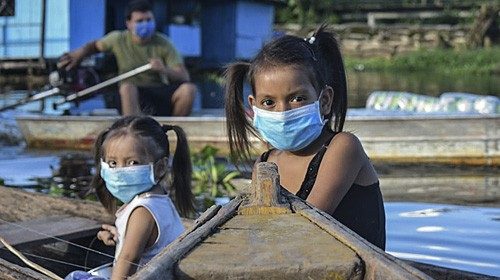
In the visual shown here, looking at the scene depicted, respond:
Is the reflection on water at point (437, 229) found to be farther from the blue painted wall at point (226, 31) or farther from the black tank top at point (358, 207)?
the blue painted wall at point (226, 31)

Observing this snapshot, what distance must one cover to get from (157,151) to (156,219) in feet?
1.06

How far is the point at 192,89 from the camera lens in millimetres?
9188

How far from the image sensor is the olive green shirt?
30.0 ft

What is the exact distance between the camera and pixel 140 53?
9.23 metres

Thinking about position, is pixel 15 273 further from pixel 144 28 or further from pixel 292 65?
pixel 144 28

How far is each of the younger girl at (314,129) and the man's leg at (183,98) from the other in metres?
5.86

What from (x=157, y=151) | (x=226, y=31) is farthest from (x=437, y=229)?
(x=226, y=31)

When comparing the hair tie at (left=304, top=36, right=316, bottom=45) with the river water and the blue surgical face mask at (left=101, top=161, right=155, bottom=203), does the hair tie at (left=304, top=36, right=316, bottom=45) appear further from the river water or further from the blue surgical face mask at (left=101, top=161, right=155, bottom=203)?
the river water

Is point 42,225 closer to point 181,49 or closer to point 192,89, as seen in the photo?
point 192,89

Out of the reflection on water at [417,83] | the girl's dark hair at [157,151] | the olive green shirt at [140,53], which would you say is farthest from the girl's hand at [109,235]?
the reflection on water at [417,83]

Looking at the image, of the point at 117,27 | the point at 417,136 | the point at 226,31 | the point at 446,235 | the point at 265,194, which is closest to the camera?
the point at 265,194

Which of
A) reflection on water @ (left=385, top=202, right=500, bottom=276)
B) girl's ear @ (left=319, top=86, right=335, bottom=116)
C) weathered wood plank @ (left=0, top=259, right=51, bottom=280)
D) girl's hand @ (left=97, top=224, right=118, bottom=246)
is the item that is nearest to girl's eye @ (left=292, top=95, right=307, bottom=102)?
girl's ear @ (left=319, top=86, right=335, bottom=116)

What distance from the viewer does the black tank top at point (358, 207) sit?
3.12 metres

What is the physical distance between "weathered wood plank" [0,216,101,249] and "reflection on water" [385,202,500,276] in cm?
168
